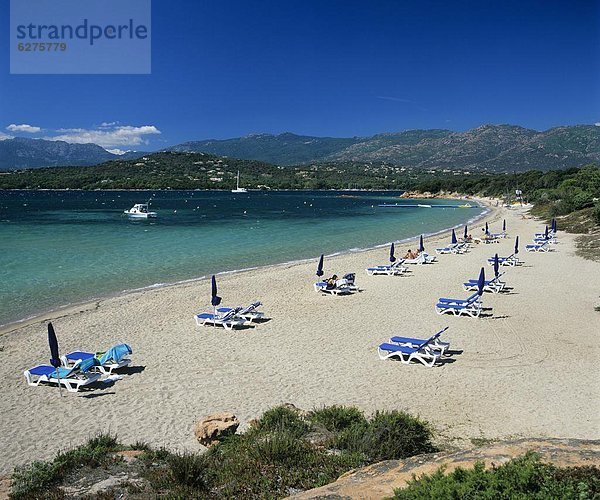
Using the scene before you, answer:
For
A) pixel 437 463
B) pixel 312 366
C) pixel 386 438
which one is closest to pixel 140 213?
pixel 312 366

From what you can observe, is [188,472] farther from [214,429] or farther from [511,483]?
[511,483]

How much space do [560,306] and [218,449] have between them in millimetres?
12051

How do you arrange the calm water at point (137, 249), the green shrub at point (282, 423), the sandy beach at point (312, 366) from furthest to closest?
the calm water at point (137, 249) < the sandy beach at point (312, 366) < the green shrub at point (282, 423)

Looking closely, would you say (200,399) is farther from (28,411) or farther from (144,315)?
(144,315)

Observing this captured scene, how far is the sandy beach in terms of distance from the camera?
24.3 feet

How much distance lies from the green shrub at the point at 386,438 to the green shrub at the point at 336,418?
0.28 metres

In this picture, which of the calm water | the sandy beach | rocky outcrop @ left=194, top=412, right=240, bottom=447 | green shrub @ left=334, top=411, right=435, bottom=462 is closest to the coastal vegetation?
green shrub @ left=334, top=411, right=435, bottom=462

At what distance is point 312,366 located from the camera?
31.9 feet

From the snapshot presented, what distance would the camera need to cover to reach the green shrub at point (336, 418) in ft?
20.8

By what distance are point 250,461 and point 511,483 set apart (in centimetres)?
263

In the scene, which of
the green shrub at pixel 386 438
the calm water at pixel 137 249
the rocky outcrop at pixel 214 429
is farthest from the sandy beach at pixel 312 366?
the calm water at pixel 137 249

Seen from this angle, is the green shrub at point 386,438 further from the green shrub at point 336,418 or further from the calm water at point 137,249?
the calm water at point 137,249

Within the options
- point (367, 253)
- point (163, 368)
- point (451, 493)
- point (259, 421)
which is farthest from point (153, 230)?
point (451, 493)

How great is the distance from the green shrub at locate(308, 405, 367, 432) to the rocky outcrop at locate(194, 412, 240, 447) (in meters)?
1.08
